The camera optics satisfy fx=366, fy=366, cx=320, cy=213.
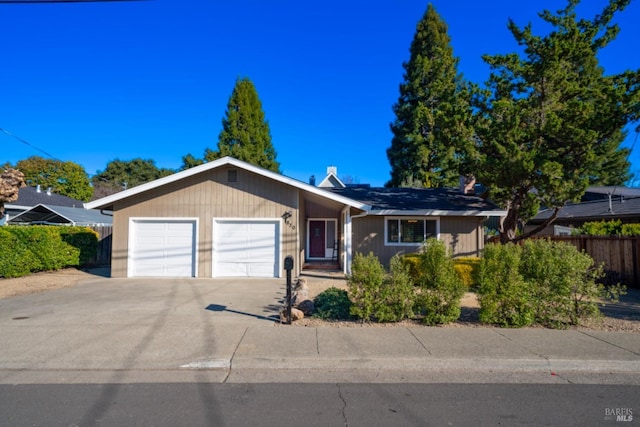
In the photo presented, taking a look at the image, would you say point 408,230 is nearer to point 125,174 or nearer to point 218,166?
point 218,166

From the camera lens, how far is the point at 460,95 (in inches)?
519

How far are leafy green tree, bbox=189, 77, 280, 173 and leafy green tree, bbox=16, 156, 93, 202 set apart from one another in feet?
70.9

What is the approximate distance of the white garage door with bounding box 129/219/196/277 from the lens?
12578 millimetres

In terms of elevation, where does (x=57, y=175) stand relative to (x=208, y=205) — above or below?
above

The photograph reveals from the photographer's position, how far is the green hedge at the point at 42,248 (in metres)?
11.9

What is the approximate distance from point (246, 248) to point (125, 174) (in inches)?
2171

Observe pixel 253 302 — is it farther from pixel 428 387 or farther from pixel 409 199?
pixel 409 199

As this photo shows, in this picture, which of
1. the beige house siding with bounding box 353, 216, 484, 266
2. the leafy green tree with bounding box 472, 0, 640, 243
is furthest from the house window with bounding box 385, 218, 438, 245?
the leafy green tree with bounding box 472, 0, 640, 243

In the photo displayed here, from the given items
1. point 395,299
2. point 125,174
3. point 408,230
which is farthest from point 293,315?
point 125,174

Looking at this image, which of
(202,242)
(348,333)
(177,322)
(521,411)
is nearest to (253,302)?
(177,322)

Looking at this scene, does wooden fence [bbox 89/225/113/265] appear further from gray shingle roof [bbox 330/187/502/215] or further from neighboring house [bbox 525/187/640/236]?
neighboring house [bbox 525/187/640/236]

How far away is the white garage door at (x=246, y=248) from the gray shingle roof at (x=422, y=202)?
3.98 meters

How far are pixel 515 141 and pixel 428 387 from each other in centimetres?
1000

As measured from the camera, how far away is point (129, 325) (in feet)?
21.1
